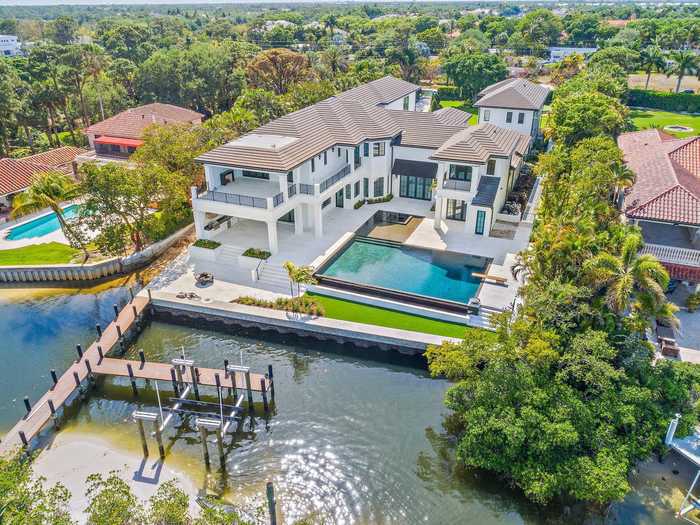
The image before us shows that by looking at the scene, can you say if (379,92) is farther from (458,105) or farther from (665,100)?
(665,100)

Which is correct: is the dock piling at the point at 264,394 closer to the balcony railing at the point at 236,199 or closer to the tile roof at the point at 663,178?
the balcony railing at the point at 236,199

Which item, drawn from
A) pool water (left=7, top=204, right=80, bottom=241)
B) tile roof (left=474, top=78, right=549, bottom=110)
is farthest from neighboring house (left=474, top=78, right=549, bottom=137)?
pool water (left=7, top=204, right=80, bottom=241)

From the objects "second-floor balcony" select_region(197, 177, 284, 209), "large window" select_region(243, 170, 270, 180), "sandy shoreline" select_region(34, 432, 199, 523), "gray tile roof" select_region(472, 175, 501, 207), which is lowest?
"sandy shoreline" select_region(34, 432, 199, 523)

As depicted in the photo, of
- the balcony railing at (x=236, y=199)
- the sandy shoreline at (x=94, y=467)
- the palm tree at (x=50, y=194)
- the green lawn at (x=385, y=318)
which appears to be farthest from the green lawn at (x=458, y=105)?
the sandy shoreline at (x=94, y=467)

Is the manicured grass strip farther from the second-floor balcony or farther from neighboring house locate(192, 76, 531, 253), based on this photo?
the second-floor balcony

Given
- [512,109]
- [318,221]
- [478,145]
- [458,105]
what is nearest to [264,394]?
[318,221]
